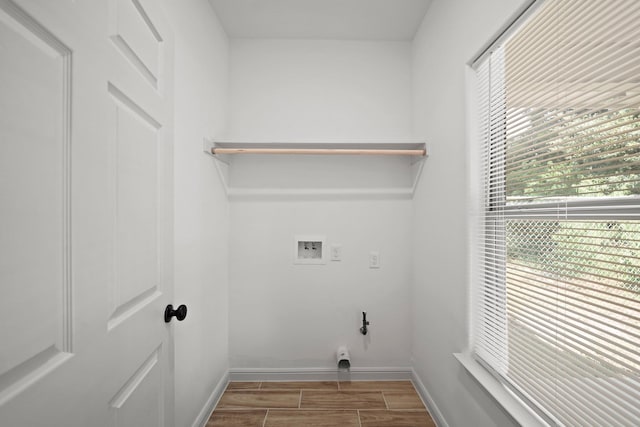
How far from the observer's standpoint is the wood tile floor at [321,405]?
1.73m

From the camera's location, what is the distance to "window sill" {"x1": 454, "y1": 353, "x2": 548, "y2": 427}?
0.96 metres

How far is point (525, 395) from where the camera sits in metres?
1.02

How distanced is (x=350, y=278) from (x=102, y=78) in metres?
1.87

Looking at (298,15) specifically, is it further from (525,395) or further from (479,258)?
(525,395)

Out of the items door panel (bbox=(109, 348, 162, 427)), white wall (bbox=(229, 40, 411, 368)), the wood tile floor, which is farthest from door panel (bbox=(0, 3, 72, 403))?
white wall (bbox=(229, 40, 411, 368))

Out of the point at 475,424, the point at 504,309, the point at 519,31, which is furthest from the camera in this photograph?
the point at 475,424

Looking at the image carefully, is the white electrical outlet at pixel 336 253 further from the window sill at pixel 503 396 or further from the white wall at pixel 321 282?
the window sill at pixel 503 396

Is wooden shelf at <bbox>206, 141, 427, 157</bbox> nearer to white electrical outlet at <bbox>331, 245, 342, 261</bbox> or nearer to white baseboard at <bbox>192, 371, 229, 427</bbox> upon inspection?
white electrical outlet at <bbox>331, 245, 342, 261</bbox>

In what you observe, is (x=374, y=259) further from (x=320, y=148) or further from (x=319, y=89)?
(x=319, y=89)

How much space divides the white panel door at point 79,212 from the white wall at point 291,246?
123 cm

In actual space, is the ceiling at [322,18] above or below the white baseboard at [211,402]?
above

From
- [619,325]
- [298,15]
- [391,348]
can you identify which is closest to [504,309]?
[619,325]

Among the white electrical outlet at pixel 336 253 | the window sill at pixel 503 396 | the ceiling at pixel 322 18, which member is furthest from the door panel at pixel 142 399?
the ceiling at pixel 322 18

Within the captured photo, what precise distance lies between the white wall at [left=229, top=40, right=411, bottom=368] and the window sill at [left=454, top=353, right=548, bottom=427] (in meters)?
0.91
